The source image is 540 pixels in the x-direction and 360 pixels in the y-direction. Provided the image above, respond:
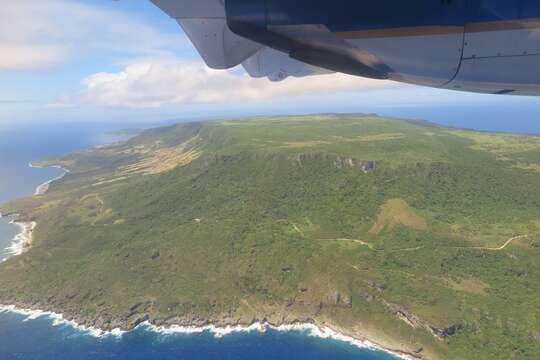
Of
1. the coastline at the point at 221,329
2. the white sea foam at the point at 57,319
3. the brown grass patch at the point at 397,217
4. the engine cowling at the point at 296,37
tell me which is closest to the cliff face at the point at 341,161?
the brown grass patch at the point at 397,217

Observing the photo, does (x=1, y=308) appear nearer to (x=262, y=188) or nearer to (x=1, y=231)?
(x=1, y=231)

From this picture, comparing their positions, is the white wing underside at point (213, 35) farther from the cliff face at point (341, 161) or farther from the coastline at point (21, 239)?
the coastline at point (21, 239)

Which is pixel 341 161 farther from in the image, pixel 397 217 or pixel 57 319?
pixel 57 319

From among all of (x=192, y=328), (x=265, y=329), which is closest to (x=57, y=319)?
(x=192, y=328)

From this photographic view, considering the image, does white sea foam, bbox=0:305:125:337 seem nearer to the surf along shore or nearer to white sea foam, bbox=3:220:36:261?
the surf along shore

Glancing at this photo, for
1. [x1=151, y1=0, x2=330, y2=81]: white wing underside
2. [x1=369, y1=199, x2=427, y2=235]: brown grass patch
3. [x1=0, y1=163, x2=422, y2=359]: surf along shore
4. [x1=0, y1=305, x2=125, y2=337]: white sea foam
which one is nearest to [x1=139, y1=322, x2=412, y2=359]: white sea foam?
[x1=0, y1=163, x2=422, y2=359]: surf along shore
